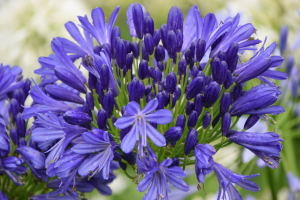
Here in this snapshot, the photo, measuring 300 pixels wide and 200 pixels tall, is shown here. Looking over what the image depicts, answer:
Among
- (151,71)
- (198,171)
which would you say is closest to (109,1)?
(151,71)

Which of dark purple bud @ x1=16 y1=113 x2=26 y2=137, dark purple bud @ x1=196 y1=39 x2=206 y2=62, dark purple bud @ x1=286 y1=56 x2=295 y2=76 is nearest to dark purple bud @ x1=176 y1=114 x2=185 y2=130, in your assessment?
dark purple bud @ x1=196 y1=39 x2=206 y2=62

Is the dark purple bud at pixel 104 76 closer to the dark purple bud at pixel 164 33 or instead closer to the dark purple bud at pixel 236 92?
the dark purple bud at pixel 164 33

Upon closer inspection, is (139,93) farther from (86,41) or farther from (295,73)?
(295,73)

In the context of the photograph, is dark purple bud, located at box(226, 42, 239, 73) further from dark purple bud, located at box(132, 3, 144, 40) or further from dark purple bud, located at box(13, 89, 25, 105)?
dark purple bud, located at box(13, 89, 25, 105)

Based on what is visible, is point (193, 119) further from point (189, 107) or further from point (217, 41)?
point (217, 41)

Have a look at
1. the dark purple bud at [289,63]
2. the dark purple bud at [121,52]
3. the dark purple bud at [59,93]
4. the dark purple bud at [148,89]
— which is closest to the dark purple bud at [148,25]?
the dark purple bud at [121,52]

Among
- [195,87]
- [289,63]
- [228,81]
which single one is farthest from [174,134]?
[289,63]
